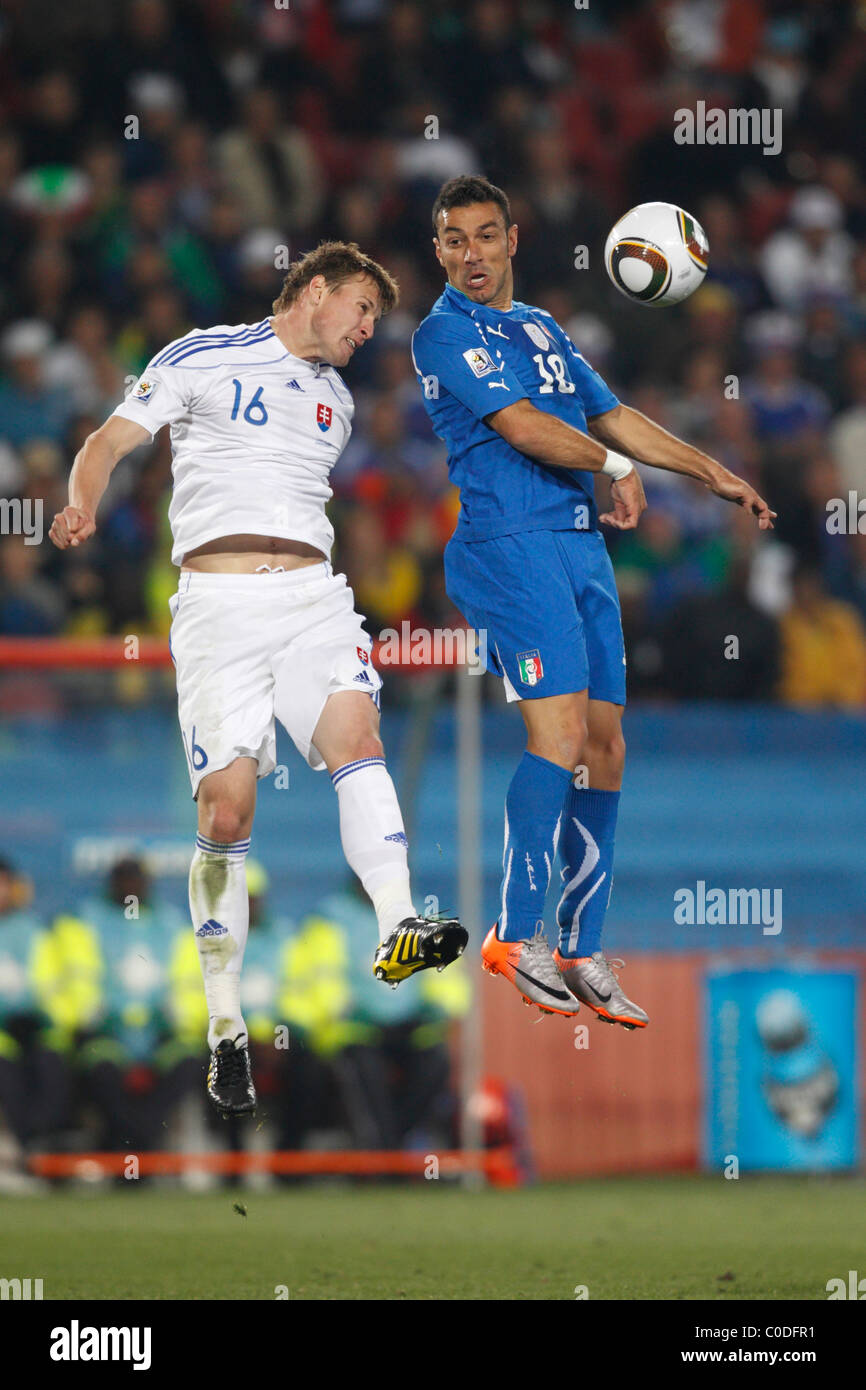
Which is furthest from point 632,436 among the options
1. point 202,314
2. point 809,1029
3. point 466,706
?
point 202,314

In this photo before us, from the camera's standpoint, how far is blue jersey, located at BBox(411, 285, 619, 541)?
8.14 metres

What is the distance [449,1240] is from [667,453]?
3.92m

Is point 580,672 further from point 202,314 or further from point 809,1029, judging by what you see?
point 202,314

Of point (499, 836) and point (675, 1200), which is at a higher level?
point (499, 836)

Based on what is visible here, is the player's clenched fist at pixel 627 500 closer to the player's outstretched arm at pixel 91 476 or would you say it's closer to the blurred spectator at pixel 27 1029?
the player's outstretched arm at pixel 91 476

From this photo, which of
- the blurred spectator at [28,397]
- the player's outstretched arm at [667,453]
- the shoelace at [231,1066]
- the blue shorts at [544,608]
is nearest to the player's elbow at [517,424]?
the blue shorts at [544,608]

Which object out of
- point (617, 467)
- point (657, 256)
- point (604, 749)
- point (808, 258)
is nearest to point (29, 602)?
point (604, 749)

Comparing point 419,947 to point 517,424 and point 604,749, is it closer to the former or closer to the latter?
point 604,749

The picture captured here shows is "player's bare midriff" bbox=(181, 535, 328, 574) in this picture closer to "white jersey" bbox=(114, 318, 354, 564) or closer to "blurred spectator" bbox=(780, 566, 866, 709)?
"white jersey" bbox=(114, 318, 354, 564)

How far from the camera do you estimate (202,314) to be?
52.1 ft

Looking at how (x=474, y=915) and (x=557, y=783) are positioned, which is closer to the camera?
(x=557, y=783)

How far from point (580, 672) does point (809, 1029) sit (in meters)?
5.54

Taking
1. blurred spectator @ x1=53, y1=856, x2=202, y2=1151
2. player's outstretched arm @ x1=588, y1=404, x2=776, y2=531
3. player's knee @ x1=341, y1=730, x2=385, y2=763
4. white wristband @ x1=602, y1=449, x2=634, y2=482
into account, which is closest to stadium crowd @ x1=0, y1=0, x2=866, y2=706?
blurred spectator @ x1=53, y1=856, x2=202, y2=1151
